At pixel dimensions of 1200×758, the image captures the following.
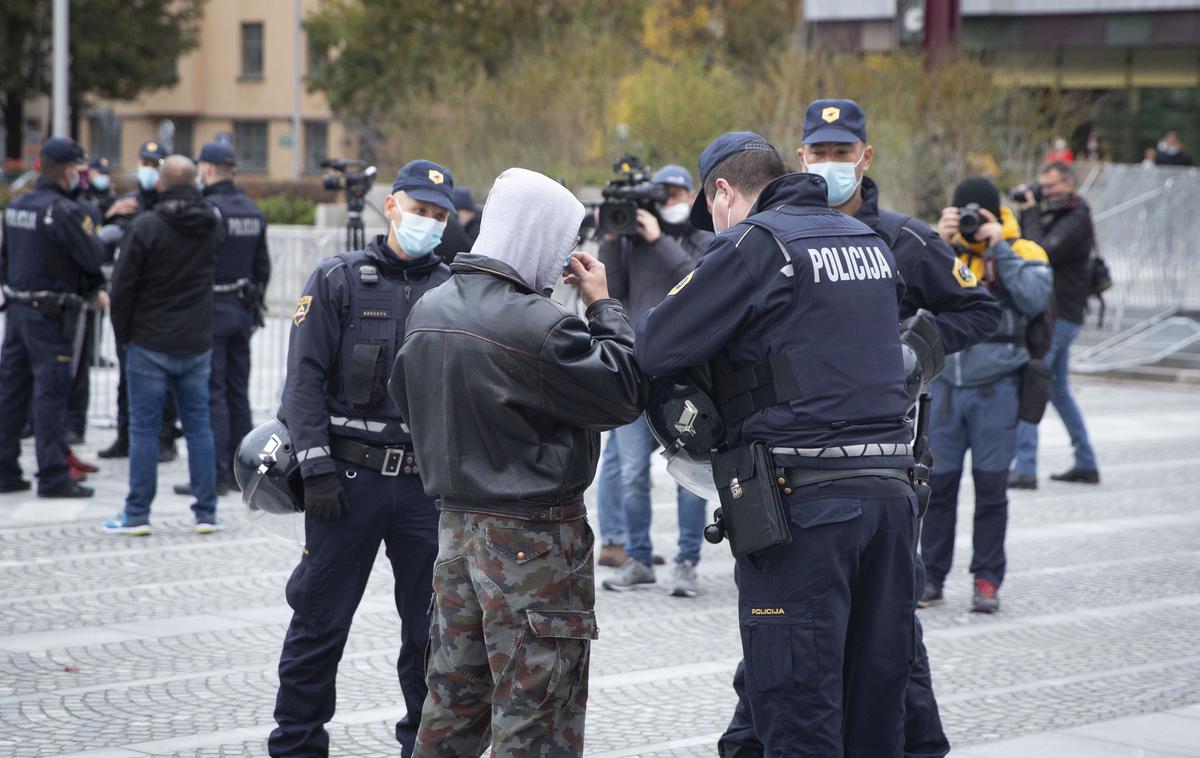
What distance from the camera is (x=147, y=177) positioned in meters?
11.8

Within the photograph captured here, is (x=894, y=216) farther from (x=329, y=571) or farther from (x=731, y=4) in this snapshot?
(x=731, y=4)

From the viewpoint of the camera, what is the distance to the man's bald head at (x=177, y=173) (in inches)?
364

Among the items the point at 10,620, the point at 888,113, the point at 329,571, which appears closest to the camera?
the point at 329,571

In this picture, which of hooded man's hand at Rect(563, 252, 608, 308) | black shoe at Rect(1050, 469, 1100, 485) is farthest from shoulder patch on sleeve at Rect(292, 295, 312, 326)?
black shoe at Rect(1050, 469, 1100, 485)

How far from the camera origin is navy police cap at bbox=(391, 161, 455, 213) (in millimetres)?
5336

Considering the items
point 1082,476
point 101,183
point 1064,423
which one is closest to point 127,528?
point 1064,423

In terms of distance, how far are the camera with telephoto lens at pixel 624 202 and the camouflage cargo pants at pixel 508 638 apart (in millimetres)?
4145

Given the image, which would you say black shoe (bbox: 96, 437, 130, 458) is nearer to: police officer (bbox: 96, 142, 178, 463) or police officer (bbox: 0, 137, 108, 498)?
police officer (bbox: 96, 142, 178, 463)

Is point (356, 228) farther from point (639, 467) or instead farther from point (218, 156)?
point (639, 467)

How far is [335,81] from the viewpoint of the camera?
4512cm

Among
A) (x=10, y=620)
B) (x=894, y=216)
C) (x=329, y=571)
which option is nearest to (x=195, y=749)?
(x=329, y=571)

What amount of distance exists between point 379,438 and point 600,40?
2632 centimetres

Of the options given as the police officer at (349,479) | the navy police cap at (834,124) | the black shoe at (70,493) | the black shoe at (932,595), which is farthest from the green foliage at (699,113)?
the police officer at (349,479)

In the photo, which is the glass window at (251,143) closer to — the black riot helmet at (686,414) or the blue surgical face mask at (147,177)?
the blue surgical face mask at (147,177)
